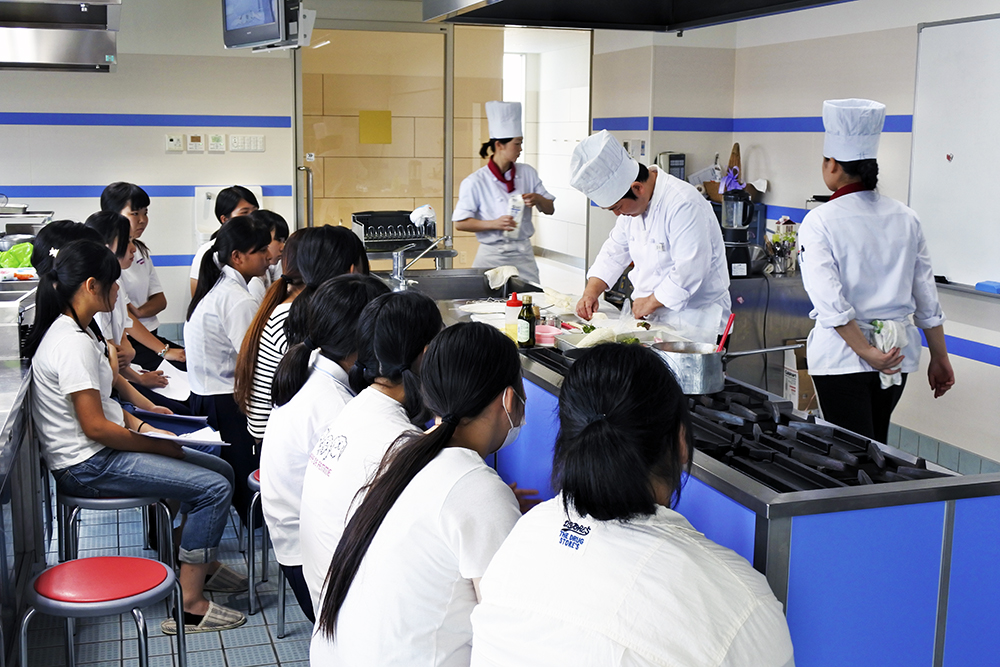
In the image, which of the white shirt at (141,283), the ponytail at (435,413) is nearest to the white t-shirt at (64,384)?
the ponytail at (435,413)

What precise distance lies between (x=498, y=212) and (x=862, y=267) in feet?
8.71

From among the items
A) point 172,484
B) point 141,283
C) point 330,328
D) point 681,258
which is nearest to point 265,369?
point 172,484

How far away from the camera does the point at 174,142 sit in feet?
20.6

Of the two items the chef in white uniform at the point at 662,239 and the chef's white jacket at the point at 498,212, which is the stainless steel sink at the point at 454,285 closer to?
the chef's white jacket at the point at 498,212

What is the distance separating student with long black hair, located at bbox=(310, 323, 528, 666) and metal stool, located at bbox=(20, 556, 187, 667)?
0.70 m

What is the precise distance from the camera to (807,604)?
1.55m

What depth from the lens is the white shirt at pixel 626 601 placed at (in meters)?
1.13

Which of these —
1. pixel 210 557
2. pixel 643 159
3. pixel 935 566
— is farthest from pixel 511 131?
pixel 935 566

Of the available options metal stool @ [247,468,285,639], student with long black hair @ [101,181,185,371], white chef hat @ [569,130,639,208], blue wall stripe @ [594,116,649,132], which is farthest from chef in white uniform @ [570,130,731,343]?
blue wall stripe @ [594,116,649,132]

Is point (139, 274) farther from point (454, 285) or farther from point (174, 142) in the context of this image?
point (174, 142)

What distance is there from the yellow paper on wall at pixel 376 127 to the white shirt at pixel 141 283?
2274 mm

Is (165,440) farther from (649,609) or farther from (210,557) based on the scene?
(649,609)

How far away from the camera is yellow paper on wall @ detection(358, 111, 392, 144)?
664cm

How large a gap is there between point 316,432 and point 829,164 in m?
1.76
